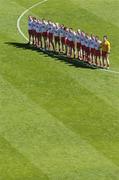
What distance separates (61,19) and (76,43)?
840 cm

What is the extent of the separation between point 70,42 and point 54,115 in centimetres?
979

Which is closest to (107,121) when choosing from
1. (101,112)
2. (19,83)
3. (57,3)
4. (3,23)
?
(101,112)

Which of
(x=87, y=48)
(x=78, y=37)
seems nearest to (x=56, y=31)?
(x=78, y=37)

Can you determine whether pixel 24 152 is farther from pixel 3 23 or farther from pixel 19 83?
pixel 3 23

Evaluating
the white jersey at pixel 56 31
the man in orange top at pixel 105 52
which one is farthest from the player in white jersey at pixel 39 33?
the man in orange top at pixel 105 52

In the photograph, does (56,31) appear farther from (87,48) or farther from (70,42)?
(87,48)

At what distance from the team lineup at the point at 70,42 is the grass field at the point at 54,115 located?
1.05 metres

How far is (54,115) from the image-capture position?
39.0m

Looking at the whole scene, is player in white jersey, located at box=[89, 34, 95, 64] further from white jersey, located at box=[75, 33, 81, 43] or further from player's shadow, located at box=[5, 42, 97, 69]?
white jersey, located at box=[75, 33, 81, 43]

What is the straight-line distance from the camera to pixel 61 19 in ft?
182

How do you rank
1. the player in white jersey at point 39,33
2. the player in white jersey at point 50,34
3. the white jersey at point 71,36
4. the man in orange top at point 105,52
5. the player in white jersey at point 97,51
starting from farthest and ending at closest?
the player in white jersey at point 39,33 < the player in white jersey at point 50,34 < the white jersey at point 71,36 < the player in white jersey at point 97,51 < the man in orange top at point 105,52

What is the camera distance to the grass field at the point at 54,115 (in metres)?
33.5

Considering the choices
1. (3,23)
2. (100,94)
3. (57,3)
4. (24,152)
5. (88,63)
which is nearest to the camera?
(24,152)

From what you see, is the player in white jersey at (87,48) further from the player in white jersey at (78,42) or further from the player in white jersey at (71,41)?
the player in white jersey at (71,41)
